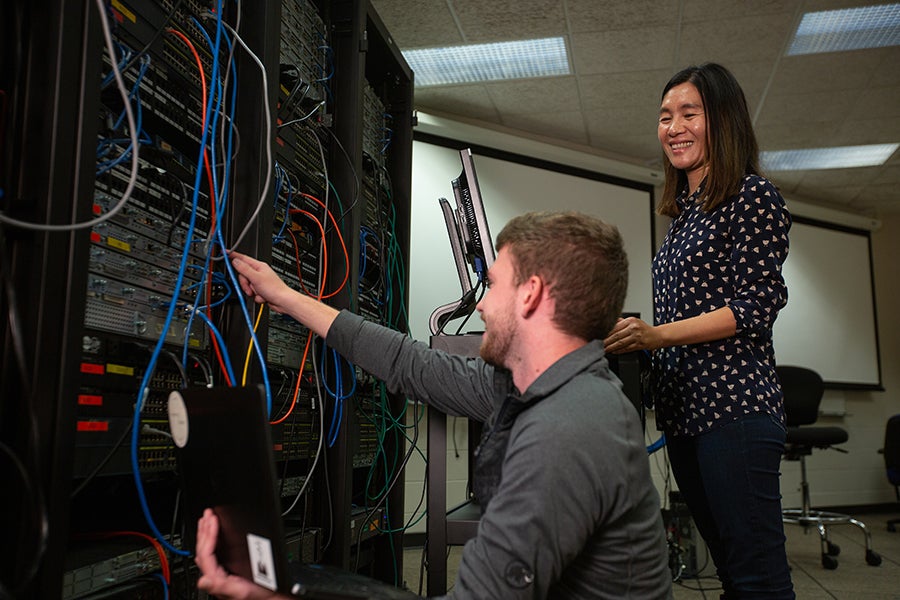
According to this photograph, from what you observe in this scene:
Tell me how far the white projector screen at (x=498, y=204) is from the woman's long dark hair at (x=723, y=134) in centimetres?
283

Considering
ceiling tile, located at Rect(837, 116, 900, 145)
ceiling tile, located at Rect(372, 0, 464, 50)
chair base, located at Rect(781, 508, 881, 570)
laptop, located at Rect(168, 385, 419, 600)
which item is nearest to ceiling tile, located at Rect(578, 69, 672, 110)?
ceiling tile, located at Rect(372, 0, 464, 50)

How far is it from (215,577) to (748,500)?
93cm

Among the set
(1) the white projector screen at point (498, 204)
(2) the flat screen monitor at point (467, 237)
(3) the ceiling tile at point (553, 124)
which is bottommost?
(2) the flat screen monitor at point (467, 237)

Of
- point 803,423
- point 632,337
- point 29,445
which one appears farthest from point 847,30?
point 29,445

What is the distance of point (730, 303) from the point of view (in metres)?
1.40

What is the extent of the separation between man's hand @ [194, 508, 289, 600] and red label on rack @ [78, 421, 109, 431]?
26cm

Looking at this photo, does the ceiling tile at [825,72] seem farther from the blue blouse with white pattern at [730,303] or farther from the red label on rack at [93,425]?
the red label on rack at [93,425]

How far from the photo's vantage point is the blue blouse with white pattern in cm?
138

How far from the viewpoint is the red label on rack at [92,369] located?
1131 millimetres

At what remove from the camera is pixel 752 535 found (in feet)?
4.25

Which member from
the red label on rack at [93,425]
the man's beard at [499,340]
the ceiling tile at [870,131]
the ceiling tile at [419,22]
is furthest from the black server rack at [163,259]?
the ceiling tile at [870,131]

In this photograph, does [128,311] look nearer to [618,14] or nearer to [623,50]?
[618,14]

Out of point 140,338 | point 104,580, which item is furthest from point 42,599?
point 140,338

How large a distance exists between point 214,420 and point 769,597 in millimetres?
1024
